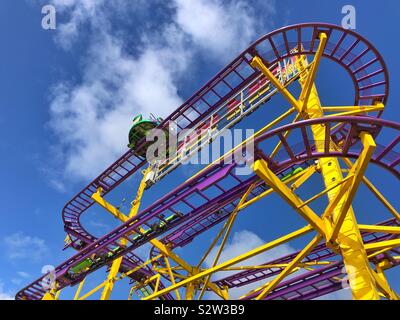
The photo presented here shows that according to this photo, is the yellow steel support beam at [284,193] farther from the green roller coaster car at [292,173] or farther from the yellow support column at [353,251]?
the green roller coaster car at [292,173]

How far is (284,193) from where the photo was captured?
7.11 metres

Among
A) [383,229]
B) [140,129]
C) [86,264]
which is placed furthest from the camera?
[140,129]

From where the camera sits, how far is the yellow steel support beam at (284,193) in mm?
6945

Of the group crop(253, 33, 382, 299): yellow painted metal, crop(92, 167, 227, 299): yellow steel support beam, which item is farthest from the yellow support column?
crop(92, 167, 227, 299): yellow steel support beam

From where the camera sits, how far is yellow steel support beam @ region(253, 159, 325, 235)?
695 cm

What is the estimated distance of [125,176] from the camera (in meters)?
15.8

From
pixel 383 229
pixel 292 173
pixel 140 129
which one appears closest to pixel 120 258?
pixel 140 129

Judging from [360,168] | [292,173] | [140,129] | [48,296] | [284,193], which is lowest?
[360,168]

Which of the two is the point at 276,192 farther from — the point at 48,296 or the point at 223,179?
the point at 48,296

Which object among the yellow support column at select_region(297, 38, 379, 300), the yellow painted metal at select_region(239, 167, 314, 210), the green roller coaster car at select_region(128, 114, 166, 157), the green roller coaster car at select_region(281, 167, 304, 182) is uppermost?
the green roller coaster car at select_region(128, 114, 166, 157)

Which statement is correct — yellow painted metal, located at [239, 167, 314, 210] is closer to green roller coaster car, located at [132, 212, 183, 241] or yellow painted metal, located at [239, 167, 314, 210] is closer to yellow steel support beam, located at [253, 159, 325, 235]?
green roller coaster car, located at [132, 212, 183, 241]
